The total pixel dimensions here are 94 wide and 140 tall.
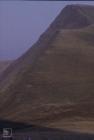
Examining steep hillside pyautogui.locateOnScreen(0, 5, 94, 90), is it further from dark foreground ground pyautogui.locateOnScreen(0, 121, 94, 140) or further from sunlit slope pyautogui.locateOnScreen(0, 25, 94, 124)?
dark foreground ground pyautogui.locateOnScreen(0, 121, 94, 140)

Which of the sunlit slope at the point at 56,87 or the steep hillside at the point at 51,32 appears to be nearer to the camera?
the sunlit slope at the point at 56,87

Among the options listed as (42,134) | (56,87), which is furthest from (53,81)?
(42,134)

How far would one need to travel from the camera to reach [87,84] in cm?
358

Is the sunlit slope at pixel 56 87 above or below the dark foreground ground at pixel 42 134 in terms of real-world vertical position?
above

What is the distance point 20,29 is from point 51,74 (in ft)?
1.63

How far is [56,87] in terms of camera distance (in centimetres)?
355

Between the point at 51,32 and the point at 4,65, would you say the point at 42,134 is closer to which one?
the point at 4,65

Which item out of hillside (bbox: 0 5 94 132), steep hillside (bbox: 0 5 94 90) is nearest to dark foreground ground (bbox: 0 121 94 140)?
hillside (bbox: 0 5 94 132)

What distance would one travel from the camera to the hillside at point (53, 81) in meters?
3.51

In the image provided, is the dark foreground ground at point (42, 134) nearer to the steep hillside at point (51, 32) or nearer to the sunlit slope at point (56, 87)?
the sunlit slope at point (56, 87)

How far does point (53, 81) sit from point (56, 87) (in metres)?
0.06

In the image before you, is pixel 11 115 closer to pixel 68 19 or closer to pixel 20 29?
pixel 20 29

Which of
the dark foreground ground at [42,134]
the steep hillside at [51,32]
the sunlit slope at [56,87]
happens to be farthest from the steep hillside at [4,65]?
the dark foreground ground at [42,134]

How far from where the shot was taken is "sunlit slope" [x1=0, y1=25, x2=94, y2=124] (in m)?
3.51
